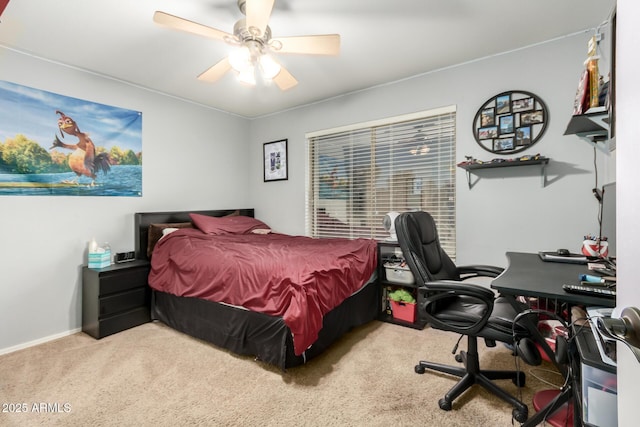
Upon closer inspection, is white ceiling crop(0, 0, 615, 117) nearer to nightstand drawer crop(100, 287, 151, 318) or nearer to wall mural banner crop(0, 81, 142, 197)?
wall mural banner crop(0, 81, 142, 197)

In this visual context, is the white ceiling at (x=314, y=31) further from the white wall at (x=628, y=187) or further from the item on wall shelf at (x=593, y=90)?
the white wall at (x=628, y=187)

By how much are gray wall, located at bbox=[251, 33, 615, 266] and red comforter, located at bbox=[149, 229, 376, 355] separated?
1.09 metres

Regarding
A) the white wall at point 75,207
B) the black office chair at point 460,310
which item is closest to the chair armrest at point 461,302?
the black office chair at point 460,310

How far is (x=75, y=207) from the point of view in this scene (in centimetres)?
283

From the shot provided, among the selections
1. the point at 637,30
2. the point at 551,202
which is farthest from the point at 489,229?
the point at 637,30

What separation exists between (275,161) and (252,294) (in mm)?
2513

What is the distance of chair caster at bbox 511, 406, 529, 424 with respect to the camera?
5.06ft

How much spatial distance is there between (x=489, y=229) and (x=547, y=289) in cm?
161

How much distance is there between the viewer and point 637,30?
1.53ft

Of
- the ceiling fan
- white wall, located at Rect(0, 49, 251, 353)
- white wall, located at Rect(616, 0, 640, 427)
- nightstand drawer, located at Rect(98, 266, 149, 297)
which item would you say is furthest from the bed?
white wall, located at Rect(616, 0, 640, 427)

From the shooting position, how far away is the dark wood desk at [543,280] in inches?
45.7

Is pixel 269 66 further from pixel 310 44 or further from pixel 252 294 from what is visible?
pixel 252 294

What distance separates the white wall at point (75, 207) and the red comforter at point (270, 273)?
0.65 m

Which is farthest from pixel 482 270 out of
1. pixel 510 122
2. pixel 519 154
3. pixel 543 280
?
pixel 510 122
